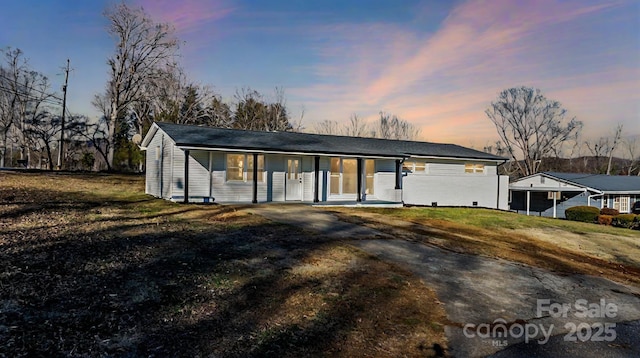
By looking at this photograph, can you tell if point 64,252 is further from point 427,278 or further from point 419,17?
point 419,17

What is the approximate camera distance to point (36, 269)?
537cm

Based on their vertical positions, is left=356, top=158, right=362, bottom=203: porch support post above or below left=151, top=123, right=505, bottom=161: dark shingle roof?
below

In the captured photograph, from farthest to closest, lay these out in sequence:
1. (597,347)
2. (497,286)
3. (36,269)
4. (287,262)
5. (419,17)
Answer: (419,17), (287,262), (497,286), (36,269), (597,347)

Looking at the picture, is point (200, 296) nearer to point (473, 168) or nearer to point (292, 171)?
point (292, 171)

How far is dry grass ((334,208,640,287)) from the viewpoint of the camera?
8.33 m

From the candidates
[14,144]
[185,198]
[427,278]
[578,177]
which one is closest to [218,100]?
[14,144]

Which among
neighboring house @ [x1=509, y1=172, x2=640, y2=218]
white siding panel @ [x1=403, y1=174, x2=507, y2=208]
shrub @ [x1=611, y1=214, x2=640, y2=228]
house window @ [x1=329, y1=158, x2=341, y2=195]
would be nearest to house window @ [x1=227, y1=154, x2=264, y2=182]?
house window @ [x1=329, y1=158, x2=341, y2=195]

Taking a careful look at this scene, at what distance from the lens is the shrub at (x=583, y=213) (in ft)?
82.3

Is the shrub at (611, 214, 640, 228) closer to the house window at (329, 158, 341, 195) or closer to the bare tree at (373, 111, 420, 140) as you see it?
the house window at (329, 158, 341, 195)

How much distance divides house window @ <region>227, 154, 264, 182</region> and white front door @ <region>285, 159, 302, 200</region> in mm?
1297

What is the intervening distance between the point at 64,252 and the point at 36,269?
A: 98 centimetres

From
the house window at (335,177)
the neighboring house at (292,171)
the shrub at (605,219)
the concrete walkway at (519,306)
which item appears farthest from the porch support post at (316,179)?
the shrub at (605,219)

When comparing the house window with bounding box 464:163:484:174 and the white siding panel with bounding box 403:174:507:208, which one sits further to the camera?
the house window with bounding box 464:163:484:174

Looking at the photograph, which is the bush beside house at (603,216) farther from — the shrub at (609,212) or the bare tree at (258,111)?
the bare tree at (258,111)
